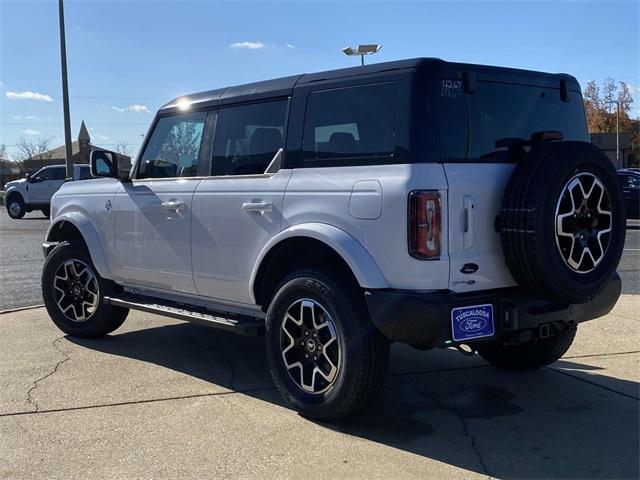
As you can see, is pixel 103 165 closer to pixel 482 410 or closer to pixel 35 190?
pixel 482 410

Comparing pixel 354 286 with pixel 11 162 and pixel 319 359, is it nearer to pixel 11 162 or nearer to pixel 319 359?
pixel 319 359

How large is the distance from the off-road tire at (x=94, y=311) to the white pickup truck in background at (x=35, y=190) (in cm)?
1803

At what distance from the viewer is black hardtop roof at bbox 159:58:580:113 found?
12.2 ft

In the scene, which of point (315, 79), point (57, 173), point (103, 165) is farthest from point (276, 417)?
point (57, 173)

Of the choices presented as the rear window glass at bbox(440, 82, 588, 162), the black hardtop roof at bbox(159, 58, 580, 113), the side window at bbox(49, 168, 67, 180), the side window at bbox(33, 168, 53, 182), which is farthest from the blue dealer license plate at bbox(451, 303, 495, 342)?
the side window at bbox(49, 168, 67, 180)

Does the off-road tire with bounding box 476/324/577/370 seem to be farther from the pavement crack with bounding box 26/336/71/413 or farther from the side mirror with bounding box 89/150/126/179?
the side mirror with bounding box 89/150/126/179

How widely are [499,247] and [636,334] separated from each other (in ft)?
10.6

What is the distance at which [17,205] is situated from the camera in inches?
936

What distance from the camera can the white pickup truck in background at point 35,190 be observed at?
75.8 feet

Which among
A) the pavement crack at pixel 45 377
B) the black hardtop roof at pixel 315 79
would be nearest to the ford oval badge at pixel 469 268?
the black hardtop roof at pixel 315 79

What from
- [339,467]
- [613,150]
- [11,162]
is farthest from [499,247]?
[11,162]

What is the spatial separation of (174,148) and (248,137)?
36.0 inches

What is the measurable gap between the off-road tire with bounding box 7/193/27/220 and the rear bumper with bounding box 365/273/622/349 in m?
22.9

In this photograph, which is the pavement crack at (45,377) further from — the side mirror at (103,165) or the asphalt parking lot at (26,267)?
the asphalt parking lot at (26,267)
